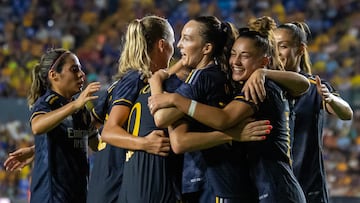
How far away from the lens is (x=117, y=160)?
506 centimetres

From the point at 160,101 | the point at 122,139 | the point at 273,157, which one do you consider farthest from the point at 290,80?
the point at 122,139

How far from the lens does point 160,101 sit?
442cm

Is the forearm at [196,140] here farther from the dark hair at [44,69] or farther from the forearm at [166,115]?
the dark hair at [44,69]

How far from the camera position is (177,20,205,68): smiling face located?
469 centimetres

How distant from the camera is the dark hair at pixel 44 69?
571cm

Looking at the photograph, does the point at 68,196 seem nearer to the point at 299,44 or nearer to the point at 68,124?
the point at 68,124

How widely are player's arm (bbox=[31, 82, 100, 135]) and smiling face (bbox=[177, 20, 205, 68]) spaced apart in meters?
0.69

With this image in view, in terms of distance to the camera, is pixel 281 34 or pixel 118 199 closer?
pixel 118 199

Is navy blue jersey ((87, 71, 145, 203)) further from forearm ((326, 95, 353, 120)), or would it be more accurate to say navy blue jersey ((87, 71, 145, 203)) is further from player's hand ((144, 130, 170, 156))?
forearm ((326, 95, 353, 120))

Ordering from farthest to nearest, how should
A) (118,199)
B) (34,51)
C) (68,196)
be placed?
(34,51)
(68,196)
(118,199)

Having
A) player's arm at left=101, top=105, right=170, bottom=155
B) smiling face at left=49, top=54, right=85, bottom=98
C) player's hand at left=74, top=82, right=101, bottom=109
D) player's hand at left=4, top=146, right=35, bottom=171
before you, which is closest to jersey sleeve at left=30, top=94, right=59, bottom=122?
smiling face at left=49, top=54, right=85, bottom=98

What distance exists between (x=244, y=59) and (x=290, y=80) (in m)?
0.33

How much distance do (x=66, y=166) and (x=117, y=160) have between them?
579 mm

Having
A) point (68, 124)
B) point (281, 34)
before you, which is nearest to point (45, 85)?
point (68, 124)
